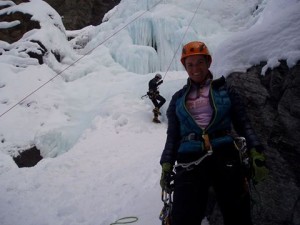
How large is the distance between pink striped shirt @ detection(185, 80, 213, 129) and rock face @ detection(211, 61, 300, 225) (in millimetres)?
1007

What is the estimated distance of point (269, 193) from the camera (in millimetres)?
3455

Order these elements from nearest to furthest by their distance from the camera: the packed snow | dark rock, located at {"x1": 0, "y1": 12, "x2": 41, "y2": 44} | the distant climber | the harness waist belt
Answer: the harness waist belt → the packed snow → the distant climber → dark rock, located at {"x1": 0, "y1": 12, "x2": 41, "y2": 44}

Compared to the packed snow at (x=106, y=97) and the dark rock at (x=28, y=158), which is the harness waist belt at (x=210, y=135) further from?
the dark rock at (x=28, y=158)

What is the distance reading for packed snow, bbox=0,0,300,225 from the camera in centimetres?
486

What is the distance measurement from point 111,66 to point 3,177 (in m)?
9.56

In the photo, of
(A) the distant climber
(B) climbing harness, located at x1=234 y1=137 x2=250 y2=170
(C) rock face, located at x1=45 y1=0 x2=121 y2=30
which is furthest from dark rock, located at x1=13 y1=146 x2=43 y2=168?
(C) rock face, located at x1=45 y1=0 x2=121 y2=30

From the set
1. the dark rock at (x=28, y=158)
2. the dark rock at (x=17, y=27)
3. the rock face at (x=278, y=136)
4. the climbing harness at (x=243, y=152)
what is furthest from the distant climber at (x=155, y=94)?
the dark rock at (x=17, y=27)

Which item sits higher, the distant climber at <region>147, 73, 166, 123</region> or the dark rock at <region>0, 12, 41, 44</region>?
the dark rock at <region>0, 12, 41, 44</region>

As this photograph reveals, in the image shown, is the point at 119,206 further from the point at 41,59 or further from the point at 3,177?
the point at 41,59

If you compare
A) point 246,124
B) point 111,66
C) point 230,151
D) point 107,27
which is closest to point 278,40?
point 246,124

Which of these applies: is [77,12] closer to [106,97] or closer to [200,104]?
[106,97]

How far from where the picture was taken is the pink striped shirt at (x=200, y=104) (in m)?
2.86

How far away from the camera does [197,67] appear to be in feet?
9.86

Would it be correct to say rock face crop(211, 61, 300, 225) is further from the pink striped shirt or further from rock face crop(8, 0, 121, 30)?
rock face crop(8, 0, 121, 30)
